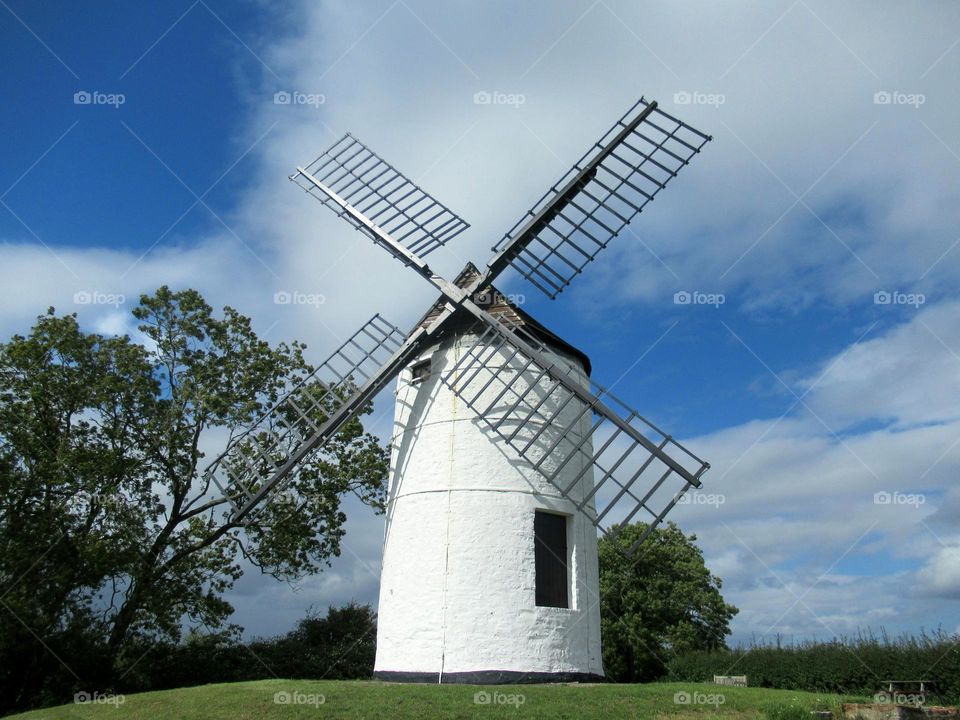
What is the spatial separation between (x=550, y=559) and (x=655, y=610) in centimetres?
2290

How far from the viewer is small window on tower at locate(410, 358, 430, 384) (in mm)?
13461

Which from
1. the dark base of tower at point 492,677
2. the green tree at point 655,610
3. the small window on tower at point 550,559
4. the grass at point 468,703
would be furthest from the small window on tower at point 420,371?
the green tree at point 655,610

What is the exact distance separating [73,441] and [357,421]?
7177 millimetres

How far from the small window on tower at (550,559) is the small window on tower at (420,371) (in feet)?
11.2

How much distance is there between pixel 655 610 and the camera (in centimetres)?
3222

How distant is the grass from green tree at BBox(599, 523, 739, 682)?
73.4 feet

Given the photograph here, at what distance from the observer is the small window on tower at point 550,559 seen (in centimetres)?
1173

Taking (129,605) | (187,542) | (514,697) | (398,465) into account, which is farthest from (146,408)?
(514,697)

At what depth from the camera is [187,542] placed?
1856 centimetres

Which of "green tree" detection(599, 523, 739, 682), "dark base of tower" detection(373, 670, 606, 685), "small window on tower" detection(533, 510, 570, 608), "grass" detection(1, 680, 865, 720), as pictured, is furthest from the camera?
"green tree" detection(599, 523, 739, 682)

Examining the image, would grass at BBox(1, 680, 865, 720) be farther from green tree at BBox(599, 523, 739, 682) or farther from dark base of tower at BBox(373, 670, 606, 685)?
green tree at BBox(599, 523, 739, 682)

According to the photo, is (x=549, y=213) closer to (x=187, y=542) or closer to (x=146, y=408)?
(x=146, y=408)

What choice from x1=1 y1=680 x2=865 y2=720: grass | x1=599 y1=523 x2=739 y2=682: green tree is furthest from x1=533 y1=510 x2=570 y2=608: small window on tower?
x1=599 y1=523 x2=739 y2=682: green tree

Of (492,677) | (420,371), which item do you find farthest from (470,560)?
(420,371)
